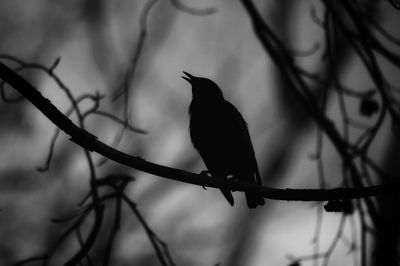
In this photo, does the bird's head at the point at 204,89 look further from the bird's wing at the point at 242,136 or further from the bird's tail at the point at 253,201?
the bird's tail at the point at 253,201

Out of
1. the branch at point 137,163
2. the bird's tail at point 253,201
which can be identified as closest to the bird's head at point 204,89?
the bird's tail at point 253,201

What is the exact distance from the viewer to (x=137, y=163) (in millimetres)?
2518

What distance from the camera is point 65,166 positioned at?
791cm

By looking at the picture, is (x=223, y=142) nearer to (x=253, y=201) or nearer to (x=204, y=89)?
(x=253, y=201)

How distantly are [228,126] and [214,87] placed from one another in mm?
1020

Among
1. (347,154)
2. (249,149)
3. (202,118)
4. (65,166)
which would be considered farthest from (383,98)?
(65,166)

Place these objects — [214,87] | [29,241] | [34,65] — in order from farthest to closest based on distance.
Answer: [29,241] → [214,87] → [34,65]

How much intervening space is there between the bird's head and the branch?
2668 millimetres

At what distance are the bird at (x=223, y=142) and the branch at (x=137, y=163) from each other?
6.34 ft

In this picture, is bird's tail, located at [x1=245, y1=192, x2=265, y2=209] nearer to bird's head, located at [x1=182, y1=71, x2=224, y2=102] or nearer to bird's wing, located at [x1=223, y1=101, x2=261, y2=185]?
bird's wing, located at [x1=223, y1=101, x2=261, y2=185]

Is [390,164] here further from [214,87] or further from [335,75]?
[214,87]

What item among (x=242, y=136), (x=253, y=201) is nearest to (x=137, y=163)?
(x=253, y=201)

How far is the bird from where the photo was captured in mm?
4676

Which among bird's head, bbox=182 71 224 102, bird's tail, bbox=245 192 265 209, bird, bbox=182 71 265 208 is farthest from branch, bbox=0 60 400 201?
→ bird's head, bbox=182 71 224 102
